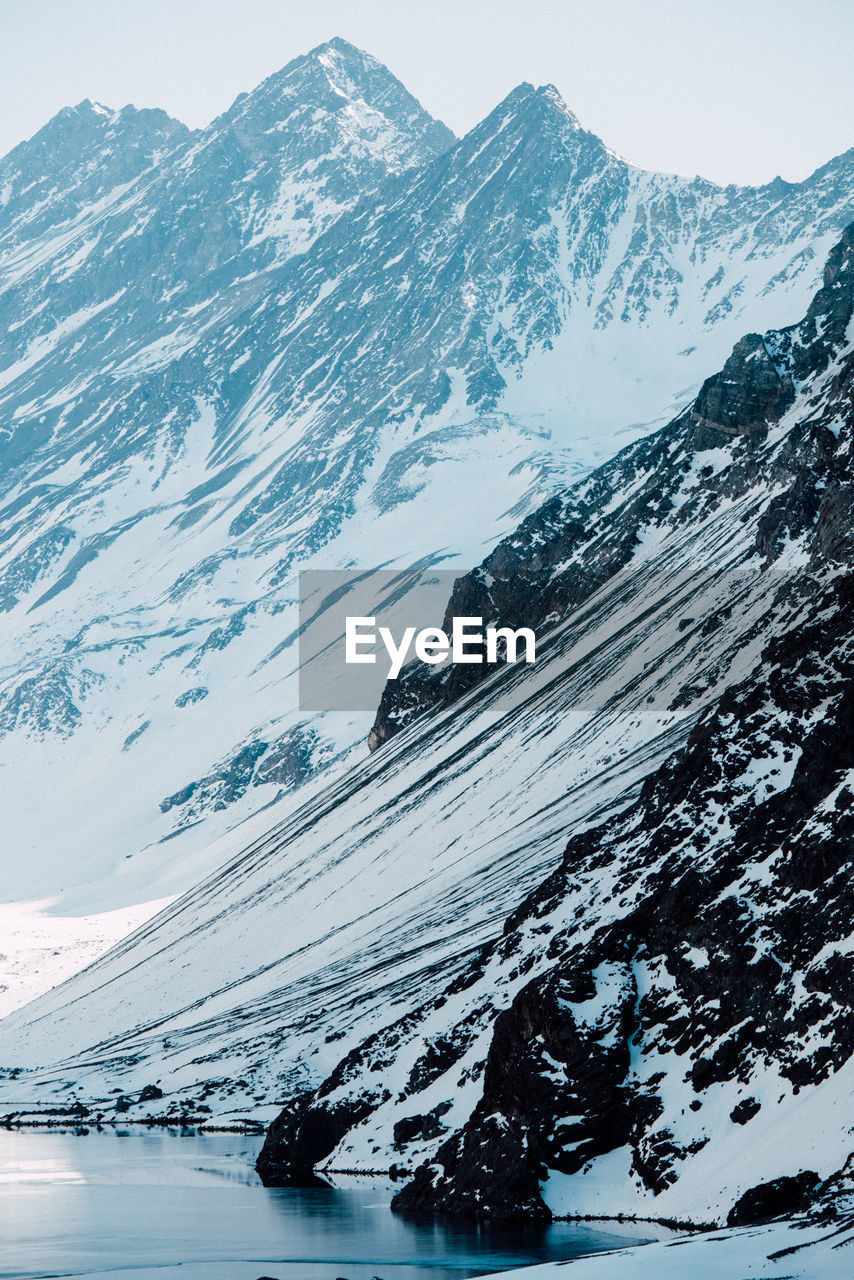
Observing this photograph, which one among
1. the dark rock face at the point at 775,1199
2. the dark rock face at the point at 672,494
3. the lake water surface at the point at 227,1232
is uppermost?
the dark rock face at the point at 672,494

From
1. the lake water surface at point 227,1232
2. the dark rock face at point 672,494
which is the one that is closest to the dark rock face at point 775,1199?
the lake water surface at point 227,1232

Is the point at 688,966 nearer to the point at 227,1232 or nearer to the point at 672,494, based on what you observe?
the point at 227,1232

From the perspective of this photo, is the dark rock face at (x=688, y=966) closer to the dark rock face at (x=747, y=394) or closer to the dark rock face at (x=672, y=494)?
the dark rock face at (x=672, y=494)

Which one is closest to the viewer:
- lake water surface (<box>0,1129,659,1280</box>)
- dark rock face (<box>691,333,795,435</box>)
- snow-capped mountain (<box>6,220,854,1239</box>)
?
lake water surface (<box>0,1129,659,1280</box>)

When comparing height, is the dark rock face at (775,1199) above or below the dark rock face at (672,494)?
below

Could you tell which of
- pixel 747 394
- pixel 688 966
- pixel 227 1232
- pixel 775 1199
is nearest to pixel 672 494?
pixel 747 394

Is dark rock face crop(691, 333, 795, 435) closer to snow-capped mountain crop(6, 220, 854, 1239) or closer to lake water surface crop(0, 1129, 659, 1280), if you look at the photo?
snow-capped mountain crop(6, 220, 854, 1239)

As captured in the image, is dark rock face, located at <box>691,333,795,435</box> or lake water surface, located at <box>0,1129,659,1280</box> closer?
lake water surface, located at <box>0,1129,659,1280</box>

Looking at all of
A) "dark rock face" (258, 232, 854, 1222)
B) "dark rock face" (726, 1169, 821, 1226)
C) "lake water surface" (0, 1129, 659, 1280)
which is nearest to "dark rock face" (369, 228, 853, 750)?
"dark rock face" (258, 232, 854, 1222)
